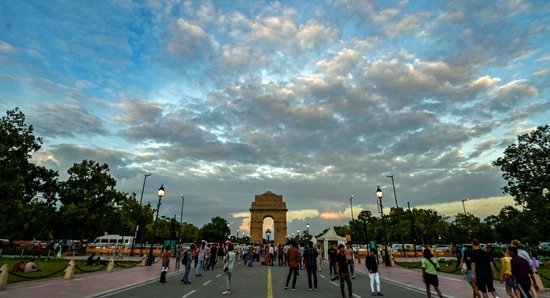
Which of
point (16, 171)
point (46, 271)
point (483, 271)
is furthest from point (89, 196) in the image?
point (483, 271)

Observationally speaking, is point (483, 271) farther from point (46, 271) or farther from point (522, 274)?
point (46, 271)

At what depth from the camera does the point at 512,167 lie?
37406mm

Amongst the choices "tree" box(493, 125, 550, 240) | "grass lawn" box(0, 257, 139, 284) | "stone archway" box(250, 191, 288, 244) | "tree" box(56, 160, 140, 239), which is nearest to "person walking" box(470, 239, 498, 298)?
"grass lawn" box(0, 257, 139, 284)

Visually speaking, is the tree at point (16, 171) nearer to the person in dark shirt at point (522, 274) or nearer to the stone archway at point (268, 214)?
the person in dark shirt at point (522, 274)

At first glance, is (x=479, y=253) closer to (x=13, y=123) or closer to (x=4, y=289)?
(x=4, y=289)

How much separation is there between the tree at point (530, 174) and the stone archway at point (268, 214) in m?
60.3

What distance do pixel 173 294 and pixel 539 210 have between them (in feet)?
120

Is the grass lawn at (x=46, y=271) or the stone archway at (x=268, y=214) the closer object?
the grass lawn at (x=46, y=271)

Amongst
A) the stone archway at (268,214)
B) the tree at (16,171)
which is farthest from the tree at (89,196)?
the stone archway at (268,214)

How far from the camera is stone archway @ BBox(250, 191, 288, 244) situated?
88875 mm

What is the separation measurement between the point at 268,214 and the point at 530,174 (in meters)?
65.0

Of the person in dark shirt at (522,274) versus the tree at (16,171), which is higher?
the tree at (16,171)

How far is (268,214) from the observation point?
91188mm

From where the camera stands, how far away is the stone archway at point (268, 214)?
88.9 meters
